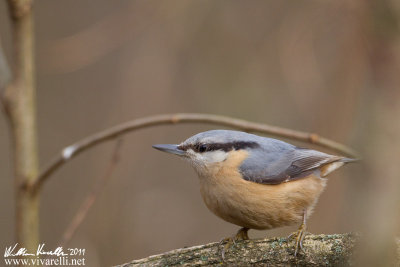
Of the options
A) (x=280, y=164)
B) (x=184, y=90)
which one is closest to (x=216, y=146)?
(x=280, y=164)

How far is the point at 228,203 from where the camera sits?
2881 mm

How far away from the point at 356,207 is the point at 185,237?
4.29 m

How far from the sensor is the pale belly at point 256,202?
2.86m

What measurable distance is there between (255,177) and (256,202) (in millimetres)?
188

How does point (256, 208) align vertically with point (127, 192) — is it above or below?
below

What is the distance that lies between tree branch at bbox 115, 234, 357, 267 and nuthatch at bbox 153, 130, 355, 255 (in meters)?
0.15

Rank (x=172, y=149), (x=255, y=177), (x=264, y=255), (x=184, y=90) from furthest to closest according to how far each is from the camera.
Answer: (x=184, y=90) < (x=172, y=149) < (x=255, y=177) < (x=264, y=255)

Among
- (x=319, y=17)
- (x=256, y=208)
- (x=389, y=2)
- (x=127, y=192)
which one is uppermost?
(x=319, y=17)

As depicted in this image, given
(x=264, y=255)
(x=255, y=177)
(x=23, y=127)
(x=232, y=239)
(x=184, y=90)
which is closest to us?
(x=23, y=127)

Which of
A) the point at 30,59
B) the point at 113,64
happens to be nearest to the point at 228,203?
the point at 30,59

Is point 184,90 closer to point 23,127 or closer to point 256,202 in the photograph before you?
point 256,202

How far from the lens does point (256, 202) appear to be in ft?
9.41

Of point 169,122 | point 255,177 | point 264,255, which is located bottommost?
point 264,255

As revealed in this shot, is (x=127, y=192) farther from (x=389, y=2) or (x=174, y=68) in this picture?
(x=389, y=2)
